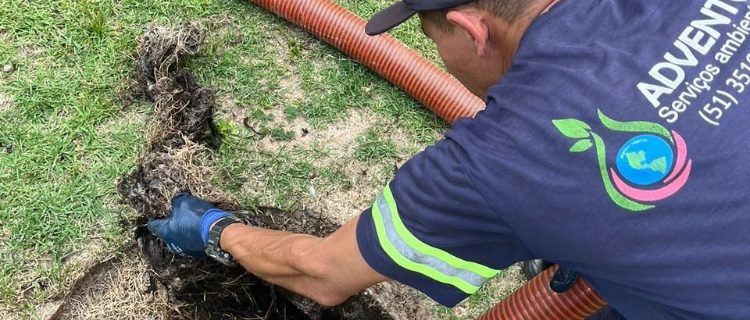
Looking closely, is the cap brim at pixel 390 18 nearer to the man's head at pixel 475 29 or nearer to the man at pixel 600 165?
the man's head at pixel 475 29

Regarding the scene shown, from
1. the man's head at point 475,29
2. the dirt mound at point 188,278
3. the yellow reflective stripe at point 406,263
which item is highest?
the man's head at point 475,29

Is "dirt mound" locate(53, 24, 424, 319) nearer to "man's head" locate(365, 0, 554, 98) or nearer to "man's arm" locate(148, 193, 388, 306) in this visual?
"man's arm" locate(148, 193, 388, 306)

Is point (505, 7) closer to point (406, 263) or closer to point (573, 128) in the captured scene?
point (573, 128)

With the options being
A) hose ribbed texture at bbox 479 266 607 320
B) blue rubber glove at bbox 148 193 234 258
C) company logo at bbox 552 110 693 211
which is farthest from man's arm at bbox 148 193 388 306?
hose ribbed texture at bbox 479 266 607 320

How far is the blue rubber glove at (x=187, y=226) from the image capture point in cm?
280

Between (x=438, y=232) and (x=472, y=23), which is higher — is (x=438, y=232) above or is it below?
below

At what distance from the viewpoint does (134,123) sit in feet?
11.0

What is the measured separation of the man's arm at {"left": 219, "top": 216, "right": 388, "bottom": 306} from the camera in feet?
6.38

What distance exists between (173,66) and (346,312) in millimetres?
1435

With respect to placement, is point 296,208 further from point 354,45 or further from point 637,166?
point 637,166

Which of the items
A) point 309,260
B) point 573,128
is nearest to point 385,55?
point 309,260

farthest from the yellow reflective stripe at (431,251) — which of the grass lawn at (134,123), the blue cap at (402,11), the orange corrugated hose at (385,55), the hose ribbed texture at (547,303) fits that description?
the orange corrugated hose at (385,55)

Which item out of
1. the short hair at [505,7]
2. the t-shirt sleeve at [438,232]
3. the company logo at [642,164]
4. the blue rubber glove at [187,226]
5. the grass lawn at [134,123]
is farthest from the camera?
the grass lawn at [134,123]

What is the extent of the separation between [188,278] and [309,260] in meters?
0.99
